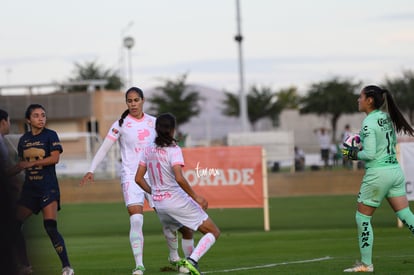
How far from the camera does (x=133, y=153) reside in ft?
37.2

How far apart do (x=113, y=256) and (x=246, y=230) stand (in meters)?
6.77

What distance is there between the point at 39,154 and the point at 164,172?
1.58 metres

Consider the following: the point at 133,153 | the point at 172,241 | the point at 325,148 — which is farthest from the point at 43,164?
the point at 325,148

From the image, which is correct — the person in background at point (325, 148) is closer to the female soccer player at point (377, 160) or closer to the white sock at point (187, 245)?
the white sock at point (187, 245)

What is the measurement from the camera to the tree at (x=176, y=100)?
82750mm

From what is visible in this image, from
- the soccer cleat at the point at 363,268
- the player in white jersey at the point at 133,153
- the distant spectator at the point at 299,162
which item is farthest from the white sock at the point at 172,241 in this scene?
the distant spectator at the point at 299,162

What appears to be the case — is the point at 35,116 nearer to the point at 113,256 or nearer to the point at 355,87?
the point at 113,256

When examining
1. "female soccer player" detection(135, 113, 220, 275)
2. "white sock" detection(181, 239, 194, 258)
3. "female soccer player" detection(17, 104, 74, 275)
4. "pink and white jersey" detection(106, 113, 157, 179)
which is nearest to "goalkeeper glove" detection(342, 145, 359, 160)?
"female soccer player" detection(135, 113, 220, 275)

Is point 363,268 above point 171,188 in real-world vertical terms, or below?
below

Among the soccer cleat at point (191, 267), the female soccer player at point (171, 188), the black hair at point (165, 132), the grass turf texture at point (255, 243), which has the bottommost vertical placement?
the grass turf texture at point (255, 243)

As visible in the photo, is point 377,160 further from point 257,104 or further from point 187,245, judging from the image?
point 257,104

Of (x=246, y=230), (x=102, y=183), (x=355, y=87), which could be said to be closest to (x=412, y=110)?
(x=355, y=87)

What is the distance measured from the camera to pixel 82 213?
98.3 ft

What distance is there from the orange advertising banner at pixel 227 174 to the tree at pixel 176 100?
61.8 meters
